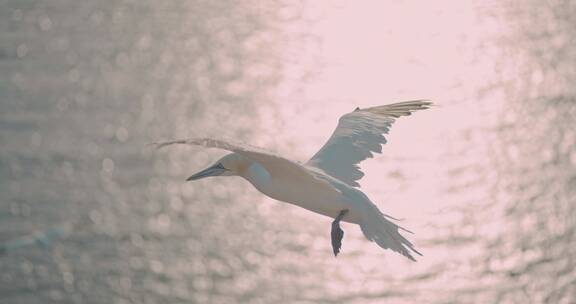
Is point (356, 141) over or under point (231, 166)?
over

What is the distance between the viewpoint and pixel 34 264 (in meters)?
40.0

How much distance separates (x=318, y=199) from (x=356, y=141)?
268 cm

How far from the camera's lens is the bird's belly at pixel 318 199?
16.0m

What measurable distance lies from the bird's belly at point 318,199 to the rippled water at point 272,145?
59.6ft

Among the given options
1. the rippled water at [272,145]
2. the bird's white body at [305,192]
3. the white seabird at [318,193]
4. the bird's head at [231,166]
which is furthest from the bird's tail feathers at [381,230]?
the rippled water at [272,145]

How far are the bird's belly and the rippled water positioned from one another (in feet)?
59.6

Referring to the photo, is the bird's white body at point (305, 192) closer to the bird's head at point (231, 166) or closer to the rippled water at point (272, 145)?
the bird's head at point (231, 166)

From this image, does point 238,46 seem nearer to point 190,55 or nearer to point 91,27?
point 190,55

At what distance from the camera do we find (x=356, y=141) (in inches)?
729

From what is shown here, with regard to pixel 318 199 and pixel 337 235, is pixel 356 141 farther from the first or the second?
pixel 337 235

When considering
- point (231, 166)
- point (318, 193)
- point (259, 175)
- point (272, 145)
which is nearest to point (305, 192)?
point (318, 193)

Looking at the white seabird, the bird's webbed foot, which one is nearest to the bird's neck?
the white seabird

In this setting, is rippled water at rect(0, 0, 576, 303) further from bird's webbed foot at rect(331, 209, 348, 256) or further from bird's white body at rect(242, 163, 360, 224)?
bird's webbed foot at rect(331, 209, 348, 256)

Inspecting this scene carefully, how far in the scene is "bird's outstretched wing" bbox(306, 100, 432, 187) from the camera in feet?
Answer: 59.2
